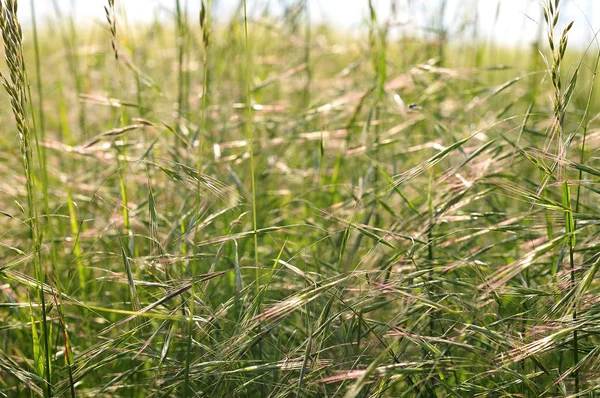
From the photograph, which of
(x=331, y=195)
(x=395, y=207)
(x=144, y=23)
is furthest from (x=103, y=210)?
(x=144, y=23)

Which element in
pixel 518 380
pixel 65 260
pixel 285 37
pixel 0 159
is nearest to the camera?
pixel 518 380

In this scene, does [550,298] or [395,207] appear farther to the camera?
[395,207]

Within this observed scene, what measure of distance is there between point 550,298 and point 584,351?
116mm

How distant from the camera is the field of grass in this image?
3.67 ft

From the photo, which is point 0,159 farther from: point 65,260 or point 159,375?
point 159,375

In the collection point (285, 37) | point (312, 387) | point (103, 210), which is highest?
point (285, 37)

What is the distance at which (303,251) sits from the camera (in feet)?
4.48

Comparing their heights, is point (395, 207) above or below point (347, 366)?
above

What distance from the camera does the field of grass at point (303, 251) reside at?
112 cm

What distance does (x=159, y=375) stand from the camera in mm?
1198

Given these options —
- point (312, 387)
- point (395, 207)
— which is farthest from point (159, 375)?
point (395, 207)

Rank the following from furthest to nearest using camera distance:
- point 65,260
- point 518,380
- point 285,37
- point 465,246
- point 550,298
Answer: point 285,37, point 65,260, point 465,246, point 550,298, point 518,380

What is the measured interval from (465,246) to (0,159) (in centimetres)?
226

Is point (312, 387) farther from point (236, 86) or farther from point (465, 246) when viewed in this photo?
point (236, 86)
